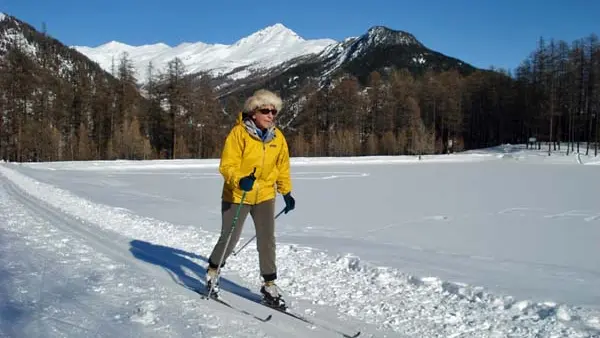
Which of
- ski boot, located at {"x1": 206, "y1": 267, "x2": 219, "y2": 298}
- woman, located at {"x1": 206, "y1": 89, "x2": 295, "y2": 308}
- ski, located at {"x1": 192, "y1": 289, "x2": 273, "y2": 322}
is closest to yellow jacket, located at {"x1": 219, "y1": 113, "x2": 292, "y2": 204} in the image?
woman, located at {"x1": 206, "y1": 89, "x2": 295, "y2": 308}

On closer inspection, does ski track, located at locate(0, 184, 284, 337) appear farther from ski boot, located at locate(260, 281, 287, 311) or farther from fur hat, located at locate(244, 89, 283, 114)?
fur hat, located at locate(244, 89, 283, 114)

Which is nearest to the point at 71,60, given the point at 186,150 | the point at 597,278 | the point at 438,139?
the point at 186,150

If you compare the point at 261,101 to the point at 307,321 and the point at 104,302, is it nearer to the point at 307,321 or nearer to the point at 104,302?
the point at 307,321

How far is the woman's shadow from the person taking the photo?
5.29 m

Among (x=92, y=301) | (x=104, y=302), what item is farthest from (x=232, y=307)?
(x=92, y=301)

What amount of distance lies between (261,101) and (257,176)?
74 centimetres

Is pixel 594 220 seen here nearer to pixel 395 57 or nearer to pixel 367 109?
pixel 367 109

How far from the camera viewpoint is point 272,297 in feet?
15.3

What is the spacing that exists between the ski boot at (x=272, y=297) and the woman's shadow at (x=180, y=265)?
250 mm

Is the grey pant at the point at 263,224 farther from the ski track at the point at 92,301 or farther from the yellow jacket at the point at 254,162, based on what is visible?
the ski track at the point at 92,301

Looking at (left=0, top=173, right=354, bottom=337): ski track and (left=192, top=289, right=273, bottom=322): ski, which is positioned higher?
(left=0, top=173, right=354, bottom=337): ski track

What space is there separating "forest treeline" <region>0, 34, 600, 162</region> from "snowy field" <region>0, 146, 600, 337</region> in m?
44.0

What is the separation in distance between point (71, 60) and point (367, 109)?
328ft

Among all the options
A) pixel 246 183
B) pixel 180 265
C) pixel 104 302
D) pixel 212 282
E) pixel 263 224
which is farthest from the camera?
pixel 180 265
